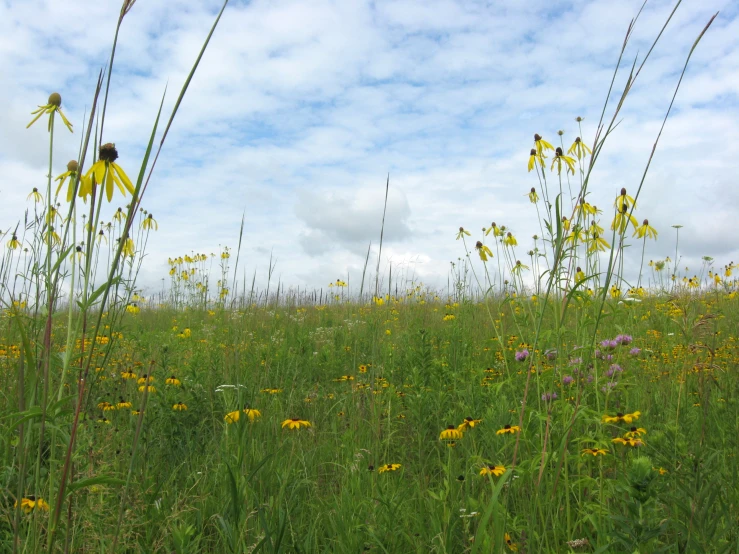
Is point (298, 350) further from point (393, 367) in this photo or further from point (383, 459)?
point (383, 459)

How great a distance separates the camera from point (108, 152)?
123 cm

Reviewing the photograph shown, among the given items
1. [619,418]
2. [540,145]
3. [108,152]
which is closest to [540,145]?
[540,145]

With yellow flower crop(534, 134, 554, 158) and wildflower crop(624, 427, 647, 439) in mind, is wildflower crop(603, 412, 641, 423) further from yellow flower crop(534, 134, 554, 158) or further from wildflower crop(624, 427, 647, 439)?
yellow flower crop(534, 134, 554, 158)

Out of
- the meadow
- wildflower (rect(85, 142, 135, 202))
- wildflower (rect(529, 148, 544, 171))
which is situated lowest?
the meadow

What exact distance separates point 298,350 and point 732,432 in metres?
3.38

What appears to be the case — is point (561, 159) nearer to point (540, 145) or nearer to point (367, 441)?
point (540, 145)

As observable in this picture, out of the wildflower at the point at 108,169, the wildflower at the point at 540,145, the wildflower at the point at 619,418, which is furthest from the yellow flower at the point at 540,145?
the wildflower at the point at 108,169

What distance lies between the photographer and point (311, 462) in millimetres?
2336

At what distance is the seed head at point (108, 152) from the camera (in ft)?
4.02

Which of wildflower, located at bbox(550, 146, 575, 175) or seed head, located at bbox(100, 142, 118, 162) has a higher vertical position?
wildflower, located at bbox(550, 146, 575, 175)

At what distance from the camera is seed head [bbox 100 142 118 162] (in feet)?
4.02

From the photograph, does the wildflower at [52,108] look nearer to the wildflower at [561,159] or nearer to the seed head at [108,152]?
the seed head at [108,152]

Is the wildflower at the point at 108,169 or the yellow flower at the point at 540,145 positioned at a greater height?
the yellow flower at the point at 540,145

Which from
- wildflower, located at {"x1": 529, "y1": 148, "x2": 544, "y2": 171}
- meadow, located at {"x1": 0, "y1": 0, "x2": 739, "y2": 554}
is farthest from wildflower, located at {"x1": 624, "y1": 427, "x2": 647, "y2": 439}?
wildflower, located at {"x1": 529, "y1": 148, "x2": 544, "y2": 171}
